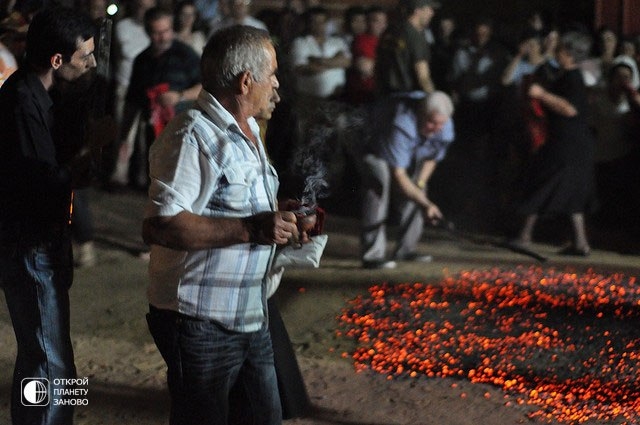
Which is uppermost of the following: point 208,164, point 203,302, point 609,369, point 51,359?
point 208,164

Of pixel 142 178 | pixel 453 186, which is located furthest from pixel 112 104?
pixel 453 186

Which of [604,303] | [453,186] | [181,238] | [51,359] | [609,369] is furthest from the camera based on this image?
[453,186]

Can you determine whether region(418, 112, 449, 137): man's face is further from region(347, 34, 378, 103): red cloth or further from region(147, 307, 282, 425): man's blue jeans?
region(147, 307, 282, 425): man's blue jeans

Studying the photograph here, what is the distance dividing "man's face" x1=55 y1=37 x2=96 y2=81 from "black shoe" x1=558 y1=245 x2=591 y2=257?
583cm

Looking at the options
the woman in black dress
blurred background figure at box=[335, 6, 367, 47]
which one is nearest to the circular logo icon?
the woman in black dress

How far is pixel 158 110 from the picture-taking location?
830 centimetres

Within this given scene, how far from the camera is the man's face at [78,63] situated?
3.71m

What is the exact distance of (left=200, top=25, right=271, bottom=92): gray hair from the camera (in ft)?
9.71

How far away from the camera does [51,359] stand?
371cm

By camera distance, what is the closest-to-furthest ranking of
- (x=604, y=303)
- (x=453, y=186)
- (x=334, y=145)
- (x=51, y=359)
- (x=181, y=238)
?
1. (x=181, y=238)
2. (x=51, y=359)
3. (x=604, y=303)
4. (x=334, y=145)
5. (x=453, y=186)

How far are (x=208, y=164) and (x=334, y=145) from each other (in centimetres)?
694

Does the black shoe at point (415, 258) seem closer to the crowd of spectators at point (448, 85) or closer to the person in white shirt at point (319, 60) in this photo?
the crowd of spectators at point (448, 85)

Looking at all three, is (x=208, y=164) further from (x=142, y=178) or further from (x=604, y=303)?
(x=142, y=178)

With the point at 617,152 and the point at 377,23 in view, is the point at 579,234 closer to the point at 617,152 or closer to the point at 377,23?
the point at 617,152
